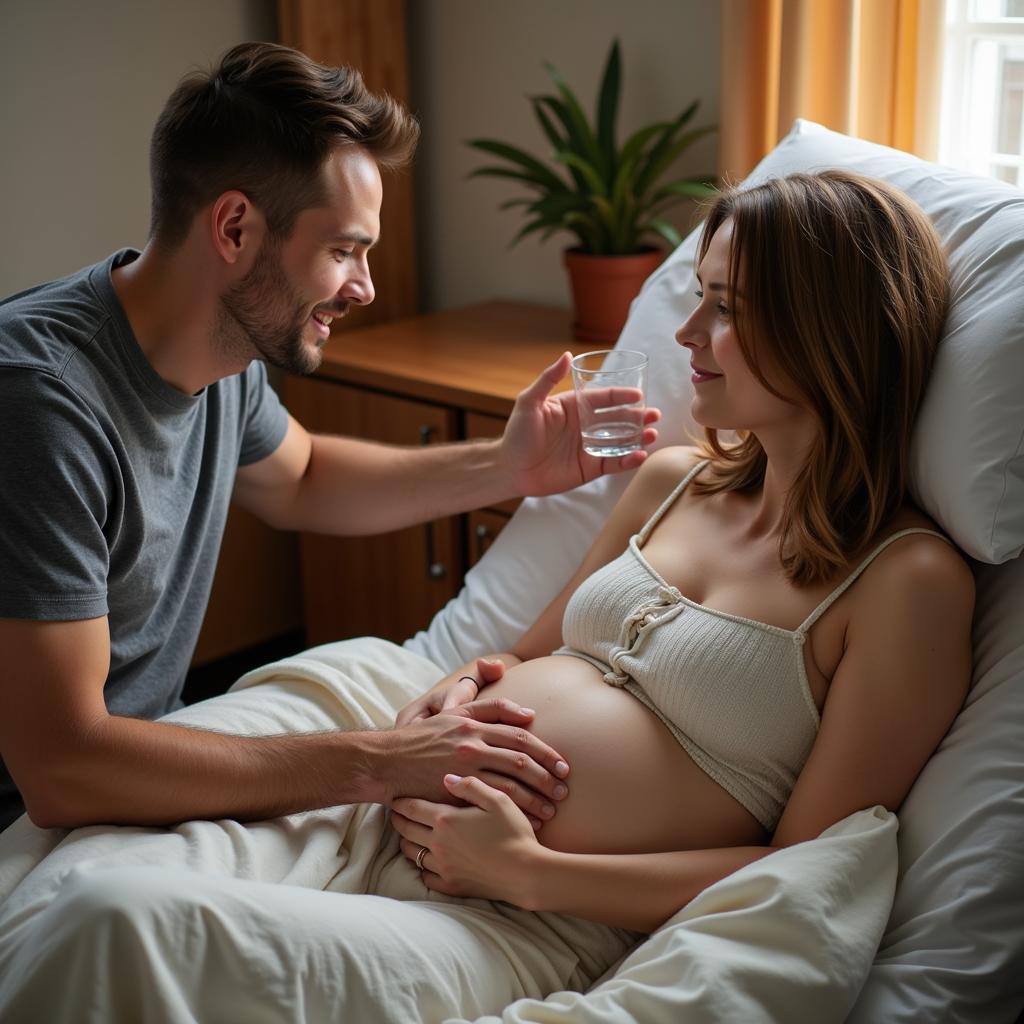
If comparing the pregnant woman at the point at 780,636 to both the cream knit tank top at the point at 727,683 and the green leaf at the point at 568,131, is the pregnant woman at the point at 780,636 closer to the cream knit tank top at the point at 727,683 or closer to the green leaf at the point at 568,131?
the cream knit tank top at the point at 727,683

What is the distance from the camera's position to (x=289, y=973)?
3.67 ft

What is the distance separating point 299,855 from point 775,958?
0.54 meters

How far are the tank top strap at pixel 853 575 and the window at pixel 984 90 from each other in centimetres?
106

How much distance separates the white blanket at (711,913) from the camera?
109 centimetres

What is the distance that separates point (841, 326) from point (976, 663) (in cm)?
38

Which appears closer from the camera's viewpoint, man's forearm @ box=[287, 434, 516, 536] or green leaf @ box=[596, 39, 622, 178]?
man's forearm @ box=[287, 434, 516, 536]

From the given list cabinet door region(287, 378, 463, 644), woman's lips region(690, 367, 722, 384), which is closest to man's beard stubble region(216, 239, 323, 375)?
woman's lips region(690, 367, 722, 384)

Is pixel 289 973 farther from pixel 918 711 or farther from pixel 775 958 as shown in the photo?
pixel 918 711

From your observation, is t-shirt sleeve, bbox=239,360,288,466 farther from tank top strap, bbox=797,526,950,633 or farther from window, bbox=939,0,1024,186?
window, bbox=939,0,1024,186

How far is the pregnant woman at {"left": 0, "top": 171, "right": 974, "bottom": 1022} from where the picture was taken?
112cm

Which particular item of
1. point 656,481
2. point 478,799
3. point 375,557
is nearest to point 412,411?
point 375,557

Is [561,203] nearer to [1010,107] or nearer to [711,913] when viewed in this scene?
[1010,107]

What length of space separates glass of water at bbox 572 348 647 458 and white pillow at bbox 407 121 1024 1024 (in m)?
0.37

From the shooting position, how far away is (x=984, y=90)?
217 cm
